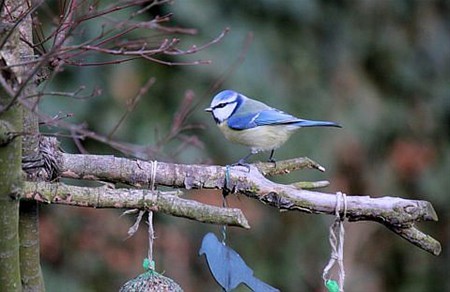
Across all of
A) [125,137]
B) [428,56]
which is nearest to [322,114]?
[428,56]

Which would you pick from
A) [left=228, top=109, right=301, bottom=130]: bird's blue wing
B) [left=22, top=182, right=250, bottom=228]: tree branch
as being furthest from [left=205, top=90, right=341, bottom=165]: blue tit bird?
[left=22, top=182, right=250, bottom=228]: tree branch

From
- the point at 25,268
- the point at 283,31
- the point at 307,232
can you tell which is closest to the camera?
the point at 25,268

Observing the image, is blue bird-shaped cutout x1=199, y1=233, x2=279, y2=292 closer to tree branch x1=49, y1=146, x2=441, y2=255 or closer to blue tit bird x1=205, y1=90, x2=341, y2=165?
tree branch x1=49, y1=146, x2=441, y2=255

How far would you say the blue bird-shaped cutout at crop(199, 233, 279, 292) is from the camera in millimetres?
1301

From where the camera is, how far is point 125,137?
266 centimetres

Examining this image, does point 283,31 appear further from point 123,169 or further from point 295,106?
point 123,169

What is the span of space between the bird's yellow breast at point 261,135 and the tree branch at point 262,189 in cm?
62

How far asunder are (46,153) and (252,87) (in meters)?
1.58

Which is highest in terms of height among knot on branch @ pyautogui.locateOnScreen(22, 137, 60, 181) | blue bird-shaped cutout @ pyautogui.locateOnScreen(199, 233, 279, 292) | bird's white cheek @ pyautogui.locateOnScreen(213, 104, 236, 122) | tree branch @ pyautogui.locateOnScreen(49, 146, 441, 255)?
bird's white cheek @ pyautogui.locateOnScreen(213, 104, 236, 122)

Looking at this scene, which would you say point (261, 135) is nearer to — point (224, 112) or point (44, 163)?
point (224, 112)

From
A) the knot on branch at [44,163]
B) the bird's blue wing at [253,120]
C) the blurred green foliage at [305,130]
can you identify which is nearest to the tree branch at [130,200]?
the knot on branch at [44,163]

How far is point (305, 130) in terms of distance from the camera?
2986mm

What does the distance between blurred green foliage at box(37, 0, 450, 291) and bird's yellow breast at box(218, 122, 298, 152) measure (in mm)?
600

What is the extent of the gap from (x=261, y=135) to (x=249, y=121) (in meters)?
0.05
